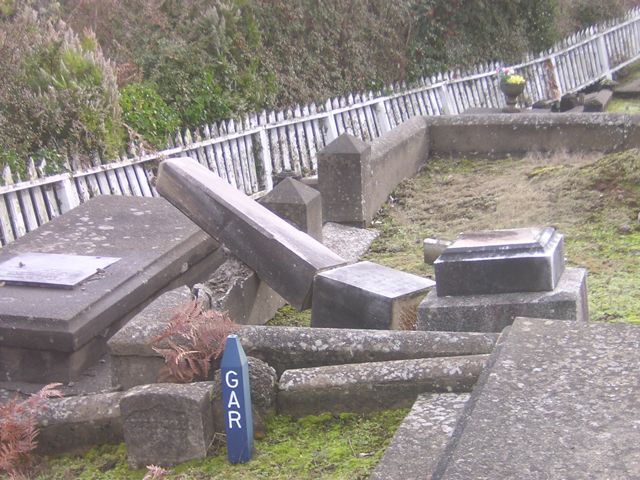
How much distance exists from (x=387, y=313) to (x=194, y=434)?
1581 mm

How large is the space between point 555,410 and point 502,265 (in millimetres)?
2049

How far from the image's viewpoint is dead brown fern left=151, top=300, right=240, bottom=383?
3.96 metres

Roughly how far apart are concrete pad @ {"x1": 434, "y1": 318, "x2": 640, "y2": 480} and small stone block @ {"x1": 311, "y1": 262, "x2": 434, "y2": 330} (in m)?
1.92

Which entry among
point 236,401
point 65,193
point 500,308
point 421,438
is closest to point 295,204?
point 65,193

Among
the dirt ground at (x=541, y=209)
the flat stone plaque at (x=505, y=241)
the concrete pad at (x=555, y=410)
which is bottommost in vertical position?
the dirt ground at (x=541, y=209)

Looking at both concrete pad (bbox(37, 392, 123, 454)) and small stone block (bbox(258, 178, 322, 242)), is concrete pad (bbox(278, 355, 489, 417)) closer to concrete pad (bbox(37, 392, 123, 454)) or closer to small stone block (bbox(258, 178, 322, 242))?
concrete pad (bbox(37, 392, 123, 454))

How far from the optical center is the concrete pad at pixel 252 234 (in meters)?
5.33

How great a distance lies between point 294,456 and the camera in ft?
11.8

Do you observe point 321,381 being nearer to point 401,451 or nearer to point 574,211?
point 401,451

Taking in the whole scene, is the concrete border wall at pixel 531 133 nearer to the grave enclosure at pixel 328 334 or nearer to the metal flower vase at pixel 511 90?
the metal flower vase at pixel 511 90

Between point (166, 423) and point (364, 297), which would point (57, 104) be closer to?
point (364, 297)

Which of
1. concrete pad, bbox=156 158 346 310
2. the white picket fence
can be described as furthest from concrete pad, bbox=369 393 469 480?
the white picket fence

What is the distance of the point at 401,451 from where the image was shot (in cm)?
317

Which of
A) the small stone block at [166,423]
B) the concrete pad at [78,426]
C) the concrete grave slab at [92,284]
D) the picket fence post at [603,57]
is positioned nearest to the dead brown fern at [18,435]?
the concrete pad at [78,426]
